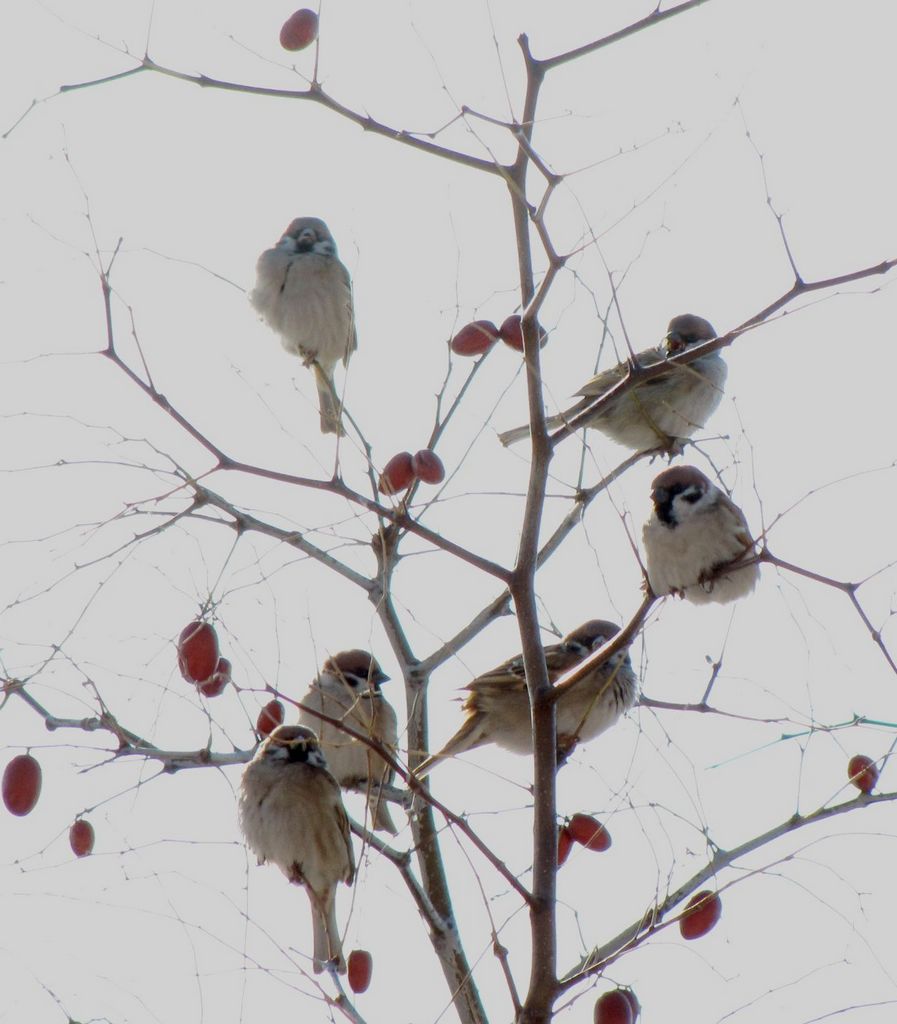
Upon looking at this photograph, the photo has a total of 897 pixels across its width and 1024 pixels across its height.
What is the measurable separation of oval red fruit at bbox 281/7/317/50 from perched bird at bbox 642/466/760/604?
185cm

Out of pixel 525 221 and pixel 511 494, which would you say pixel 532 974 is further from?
pixel 525 221

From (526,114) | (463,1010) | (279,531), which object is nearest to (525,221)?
(526,114)

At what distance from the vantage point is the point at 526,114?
3.16m

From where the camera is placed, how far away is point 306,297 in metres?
7.61

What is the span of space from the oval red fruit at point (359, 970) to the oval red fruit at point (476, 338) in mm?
1761

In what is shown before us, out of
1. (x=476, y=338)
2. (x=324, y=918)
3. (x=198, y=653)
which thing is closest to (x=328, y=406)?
(x=324, y=918)

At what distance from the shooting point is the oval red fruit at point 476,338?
4199mm

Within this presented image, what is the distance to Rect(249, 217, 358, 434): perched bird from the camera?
7598mm

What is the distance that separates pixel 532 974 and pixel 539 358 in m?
1.25

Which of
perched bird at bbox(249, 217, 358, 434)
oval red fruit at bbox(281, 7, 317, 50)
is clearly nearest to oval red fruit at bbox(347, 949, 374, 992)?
oval red fruit at bbox(281, 7, 317, 50)

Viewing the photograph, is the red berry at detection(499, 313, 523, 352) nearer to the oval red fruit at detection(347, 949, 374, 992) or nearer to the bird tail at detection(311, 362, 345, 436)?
the bird tail at detection(311, 362, 345, 436)

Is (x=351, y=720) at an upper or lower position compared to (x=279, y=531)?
upper

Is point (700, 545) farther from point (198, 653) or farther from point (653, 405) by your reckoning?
point (653, 405)

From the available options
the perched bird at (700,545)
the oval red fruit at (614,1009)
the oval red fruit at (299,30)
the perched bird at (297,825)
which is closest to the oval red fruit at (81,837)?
the perched bird at (297,825)
